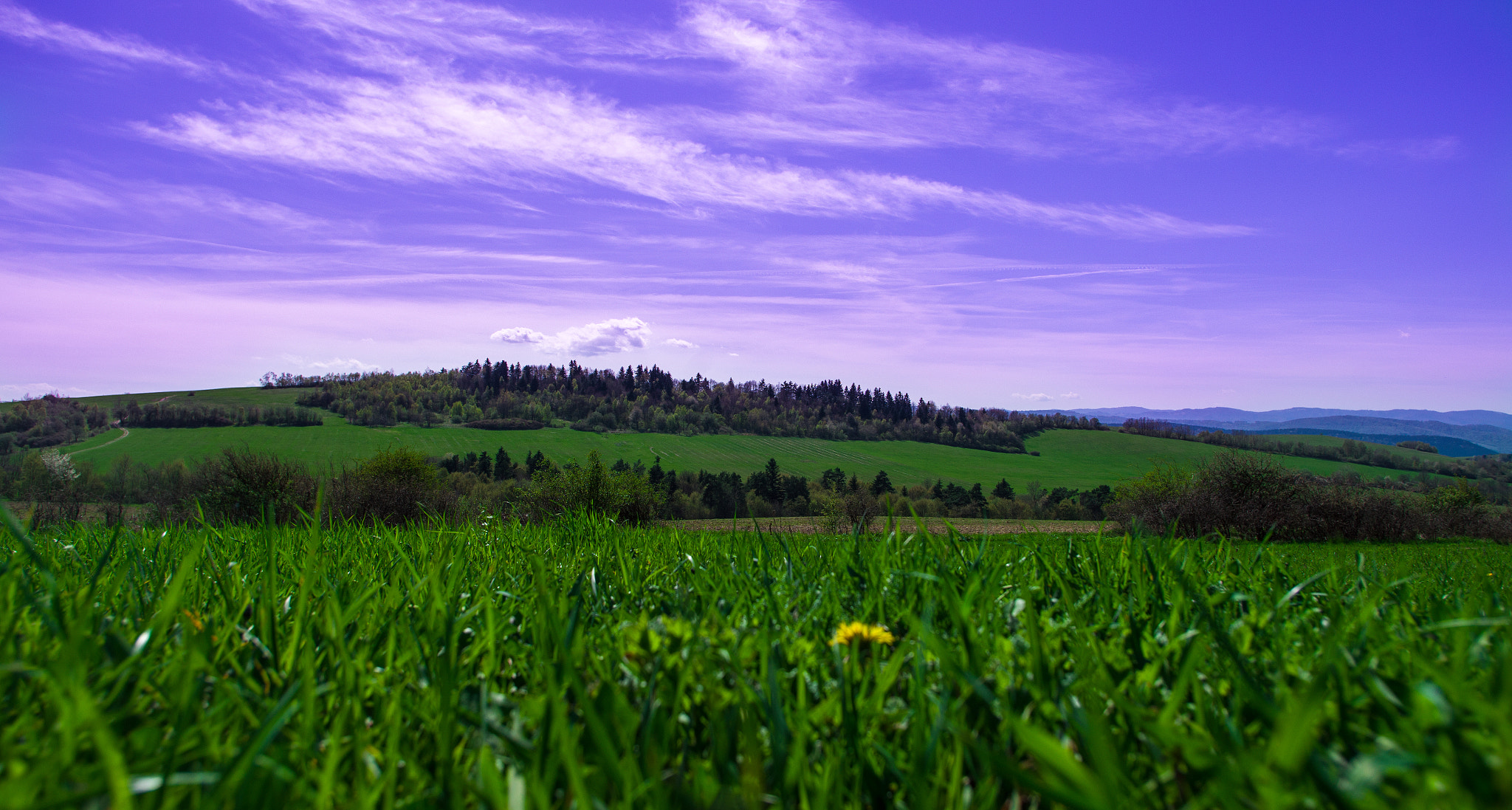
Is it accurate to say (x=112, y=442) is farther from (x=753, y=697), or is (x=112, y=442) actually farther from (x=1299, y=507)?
(x=1299, y=507)

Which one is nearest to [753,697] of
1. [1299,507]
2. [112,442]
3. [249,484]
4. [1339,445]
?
[249,484]

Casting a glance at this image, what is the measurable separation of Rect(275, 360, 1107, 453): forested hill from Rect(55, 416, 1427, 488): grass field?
6.38 m

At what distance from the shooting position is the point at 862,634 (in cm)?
172

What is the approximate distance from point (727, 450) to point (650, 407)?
33.6 m

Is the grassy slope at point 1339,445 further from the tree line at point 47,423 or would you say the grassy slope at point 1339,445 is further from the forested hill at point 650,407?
the tree line at point 47,423

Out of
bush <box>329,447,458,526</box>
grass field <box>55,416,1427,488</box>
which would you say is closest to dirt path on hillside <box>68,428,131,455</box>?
grass field <box>55,416,1427,488</box>

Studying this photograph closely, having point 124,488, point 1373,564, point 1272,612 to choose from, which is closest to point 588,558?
point 1272,612

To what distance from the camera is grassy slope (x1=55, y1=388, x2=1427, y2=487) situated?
9806 centimetres

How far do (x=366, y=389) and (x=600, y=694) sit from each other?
556 ft

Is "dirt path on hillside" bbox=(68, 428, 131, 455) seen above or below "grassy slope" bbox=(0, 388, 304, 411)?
below

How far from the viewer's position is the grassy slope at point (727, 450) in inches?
3861

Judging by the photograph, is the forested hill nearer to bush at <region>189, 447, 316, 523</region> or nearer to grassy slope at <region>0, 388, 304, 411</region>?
grassy slope at <region>0, 388, 304, 411</region>

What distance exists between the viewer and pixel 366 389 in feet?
493

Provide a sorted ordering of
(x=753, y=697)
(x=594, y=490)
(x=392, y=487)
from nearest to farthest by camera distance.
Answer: (x=753, y=697), (x=392, y=487), (x=594, y=490)
